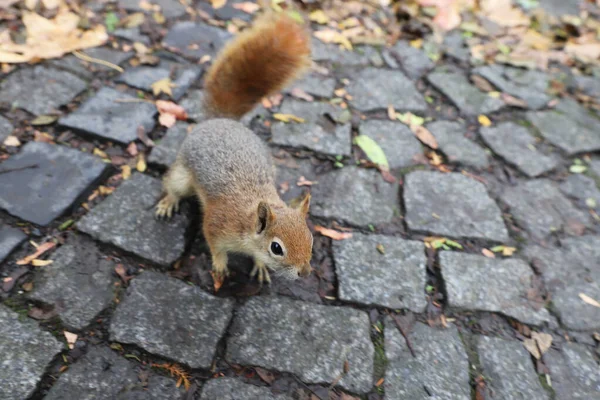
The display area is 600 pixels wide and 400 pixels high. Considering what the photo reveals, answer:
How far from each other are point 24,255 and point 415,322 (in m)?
1.90

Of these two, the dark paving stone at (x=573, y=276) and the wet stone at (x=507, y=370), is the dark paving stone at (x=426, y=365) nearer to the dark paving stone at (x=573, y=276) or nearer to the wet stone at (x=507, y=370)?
the wet stone at (x=507, y=370)

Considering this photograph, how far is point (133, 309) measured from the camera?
2.08m

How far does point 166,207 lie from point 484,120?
2.46 metres

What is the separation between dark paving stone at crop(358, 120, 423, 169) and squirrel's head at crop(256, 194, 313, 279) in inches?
50.0

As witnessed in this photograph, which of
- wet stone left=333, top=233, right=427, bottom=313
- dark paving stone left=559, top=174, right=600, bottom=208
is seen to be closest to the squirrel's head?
Result: wet stone left=333, top=233, right=427, bottom=313

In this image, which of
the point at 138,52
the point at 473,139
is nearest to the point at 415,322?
the point at 473,139

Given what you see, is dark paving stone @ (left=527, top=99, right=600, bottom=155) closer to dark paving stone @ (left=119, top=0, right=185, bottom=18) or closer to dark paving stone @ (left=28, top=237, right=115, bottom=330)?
dark paving stone @ (left=119, top=0, right=185, bottom=18)

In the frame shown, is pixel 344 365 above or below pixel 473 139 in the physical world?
below

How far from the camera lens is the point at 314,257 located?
2.48 meters

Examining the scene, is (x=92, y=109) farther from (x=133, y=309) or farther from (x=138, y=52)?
(x=133, y=309)

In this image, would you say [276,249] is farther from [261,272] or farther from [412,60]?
[412,60]

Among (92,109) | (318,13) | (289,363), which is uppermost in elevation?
(318,13)

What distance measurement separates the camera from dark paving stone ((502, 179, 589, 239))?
287 cm

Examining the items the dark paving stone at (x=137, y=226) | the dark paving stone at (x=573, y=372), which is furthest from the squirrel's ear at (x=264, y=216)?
the dark paving stone at (x=573, y=372)
